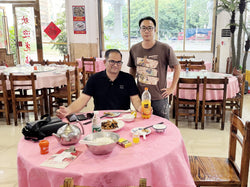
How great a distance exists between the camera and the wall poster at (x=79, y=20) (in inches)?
317

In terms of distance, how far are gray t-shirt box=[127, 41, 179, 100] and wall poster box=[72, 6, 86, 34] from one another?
6.27m

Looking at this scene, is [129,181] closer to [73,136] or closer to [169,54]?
[73,136]

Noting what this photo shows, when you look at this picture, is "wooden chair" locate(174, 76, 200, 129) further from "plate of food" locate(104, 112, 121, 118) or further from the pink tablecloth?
the pink tablecloth

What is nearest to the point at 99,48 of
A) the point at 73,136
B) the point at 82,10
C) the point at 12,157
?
the point at 82,10

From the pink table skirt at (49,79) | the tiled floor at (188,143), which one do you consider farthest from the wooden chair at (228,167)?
the pink table skirt at (49,79)

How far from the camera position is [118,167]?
1161 mm

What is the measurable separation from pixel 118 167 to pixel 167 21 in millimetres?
7756

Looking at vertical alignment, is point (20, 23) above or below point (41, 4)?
below

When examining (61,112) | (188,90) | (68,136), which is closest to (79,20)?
(188,90)

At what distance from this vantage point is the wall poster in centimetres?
805

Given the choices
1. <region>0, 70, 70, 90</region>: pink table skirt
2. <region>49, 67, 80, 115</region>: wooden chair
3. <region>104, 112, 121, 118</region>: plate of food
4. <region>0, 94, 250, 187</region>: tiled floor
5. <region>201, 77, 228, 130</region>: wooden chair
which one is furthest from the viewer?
<region>49, 67, 80, 115</region>: wooden chair

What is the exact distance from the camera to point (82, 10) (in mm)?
8070

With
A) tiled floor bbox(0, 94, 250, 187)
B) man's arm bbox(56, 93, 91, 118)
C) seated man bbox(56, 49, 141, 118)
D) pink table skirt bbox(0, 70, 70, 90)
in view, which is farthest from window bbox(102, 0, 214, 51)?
man's arm bbox(56, 93, 91, 118)

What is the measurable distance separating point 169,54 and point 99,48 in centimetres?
650
